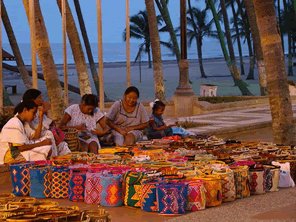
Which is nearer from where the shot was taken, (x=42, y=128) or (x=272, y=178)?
(x=272, y=178)

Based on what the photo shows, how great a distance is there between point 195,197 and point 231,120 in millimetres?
9671

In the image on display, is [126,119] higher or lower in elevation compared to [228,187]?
higher

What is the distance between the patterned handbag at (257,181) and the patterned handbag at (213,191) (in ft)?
2.30

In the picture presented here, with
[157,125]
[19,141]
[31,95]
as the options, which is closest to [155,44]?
[157,125]

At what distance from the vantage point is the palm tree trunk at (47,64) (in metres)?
13.1

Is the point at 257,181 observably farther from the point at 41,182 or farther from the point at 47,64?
the point at 47,64

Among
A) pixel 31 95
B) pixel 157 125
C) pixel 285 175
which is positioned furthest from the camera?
pixel 157 125

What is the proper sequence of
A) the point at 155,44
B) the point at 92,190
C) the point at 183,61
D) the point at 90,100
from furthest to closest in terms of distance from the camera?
the point at 155,44
the point at 183,61
the point at 90,100
the point at 92,190

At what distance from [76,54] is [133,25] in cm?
4413

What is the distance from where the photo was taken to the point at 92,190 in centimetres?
689

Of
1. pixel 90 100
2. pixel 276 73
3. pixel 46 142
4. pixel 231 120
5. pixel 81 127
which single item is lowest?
pixel 231 120

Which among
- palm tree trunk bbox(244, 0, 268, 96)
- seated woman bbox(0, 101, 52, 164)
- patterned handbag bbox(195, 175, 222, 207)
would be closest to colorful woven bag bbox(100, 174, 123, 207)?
patterned handbag bbox(195, 175, 222, 207)

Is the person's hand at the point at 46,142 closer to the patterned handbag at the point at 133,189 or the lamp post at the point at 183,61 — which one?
the patterned handbag at the point at 133,189

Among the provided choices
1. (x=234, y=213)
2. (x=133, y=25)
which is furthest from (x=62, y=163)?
(x=133, y=25)
